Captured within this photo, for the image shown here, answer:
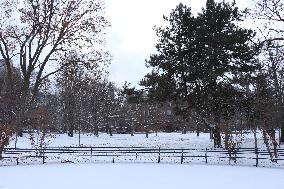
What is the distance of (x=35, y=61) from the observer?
30.9 meters

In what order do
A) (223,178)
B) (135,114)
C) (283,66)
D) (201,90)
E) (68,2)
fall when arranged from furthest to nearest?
(135,114)
(283,66)
(201,90)
(68,2)
(223,178)

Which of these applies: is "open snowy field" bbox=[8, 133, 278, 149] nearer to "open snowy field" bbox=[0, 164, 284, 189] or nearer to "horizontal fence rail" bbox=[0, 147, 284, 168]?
"horizontal fence rail" bbox=[0, 147, 284, 168]

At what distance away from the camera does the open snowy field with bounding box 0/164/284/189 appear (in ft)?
62.9

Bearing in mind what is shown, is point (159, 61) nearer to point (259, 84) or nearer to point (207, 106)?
point (207, 106)

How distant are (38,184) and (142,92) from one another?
21.9m

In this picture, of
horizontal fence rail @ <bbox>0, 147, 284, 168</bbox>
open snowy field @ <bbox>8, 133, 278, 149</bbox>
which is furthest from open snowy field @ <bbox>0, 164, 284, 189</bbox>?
open snowy field @ <bbox>8, 133, 278, 149</bbox>

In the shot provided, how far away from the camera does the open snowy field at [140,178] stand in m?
19.2

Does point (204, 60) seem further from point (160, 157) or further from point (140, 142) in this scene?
point (140, 142)

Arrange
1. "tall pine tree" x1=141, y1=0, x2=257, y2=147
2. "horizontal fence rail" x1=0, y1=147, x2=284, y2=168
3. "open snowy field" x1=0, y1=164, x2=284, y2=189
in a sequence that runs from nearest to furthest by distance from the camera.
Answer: "open snowy field" x1=0, y1=164, x2=284, y2=189
"horizontal fence rail" x1=0, y1=147, x2=284, y2=168
"tall pine tree" x1=141, y1=0, x2=257, y2=147

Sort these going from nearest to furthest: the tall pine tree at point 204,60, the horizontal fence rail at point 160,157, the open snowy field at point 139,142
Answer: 1. the horizontal fence rail at point 160,157
2. the tall pine tree at point 204,60
3. the open snowy field at point 139,142

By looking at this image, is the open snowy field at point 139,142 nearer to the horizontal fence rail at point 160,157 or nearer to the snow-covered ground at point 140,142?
the snow-covered ground at point 140,142

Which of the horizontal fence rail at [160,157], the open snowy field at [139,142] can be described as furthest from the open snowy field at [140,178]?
the open snowy field at [139,142]

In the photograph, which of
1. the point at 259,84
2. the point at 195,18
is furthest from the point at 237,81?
the point at 195,18

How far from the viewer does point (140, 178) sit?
73.4 feet
